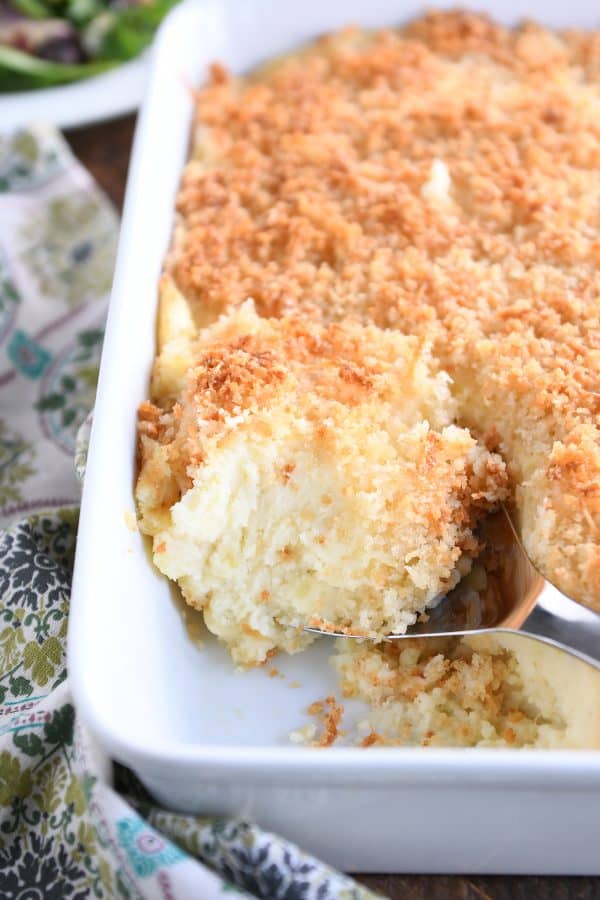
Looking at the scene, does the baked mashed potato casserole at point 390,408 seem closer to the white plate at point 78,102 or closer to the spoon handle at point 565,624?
the spoon handle at point 565,624

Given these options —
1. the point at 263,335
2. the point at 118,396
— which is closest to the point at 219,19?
the point at 263,335

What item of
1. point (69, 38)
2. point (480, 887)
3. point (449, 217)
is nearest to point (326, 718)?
point (480, 887)

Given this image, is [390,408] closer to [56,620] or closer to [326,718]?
[326,718]

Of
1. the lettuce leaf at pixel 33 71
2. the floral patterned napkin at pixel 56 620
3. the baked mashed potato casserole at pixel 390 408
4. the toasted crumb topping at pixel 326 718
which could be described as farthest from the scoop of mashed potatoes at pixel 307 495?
→ the lettuce leaf at pixel 33 71

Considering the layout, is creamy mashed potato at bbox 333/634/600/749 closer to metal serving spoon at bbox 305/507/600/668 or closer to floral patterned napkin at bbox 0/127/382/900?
metal serving spoon at bbox 305/507/600/668

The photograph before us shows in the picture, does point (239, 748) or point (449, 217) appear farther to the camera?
point (449, 217)

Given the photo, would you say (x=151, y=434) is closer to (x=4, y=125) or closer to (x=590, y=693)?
(x=590, y=693)
